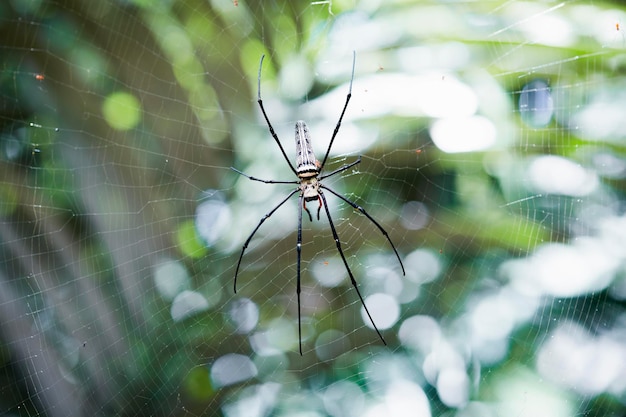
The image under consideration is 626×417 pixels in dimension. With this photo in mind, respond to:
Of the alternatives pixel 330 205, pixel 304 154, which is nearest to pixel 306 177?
pixel 304 154

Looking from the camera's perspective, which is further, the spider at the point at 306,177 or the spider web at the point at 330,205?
the spider web at the point at 330,205

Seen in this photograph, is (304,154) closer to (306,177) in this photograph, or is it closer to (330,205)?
(306,177)

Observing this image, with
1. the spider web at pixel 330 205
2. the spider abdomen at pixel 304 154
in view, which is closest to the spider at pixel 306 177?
the spider abdomen at pixel 304 154

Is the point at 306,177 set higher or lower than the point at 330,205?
higher

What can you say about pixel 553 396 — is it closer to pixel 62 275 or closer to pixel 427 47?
pixel 427 47

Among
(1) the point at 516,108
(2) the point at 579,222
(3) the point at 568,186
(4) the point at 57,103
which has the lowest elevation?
(2) the point at 579,222

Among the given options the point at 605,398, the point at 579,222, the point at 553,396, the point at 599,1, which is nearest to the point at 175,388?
the point at 553,396

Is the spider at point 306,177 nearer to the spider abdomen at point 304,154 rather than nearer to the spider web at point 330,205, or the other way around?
the spider abdomen at point 304,154

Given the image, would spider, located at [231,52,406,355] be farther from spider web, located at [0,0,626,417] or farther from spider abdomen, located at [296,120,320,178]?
spider web, located at [0,0,626,417]
